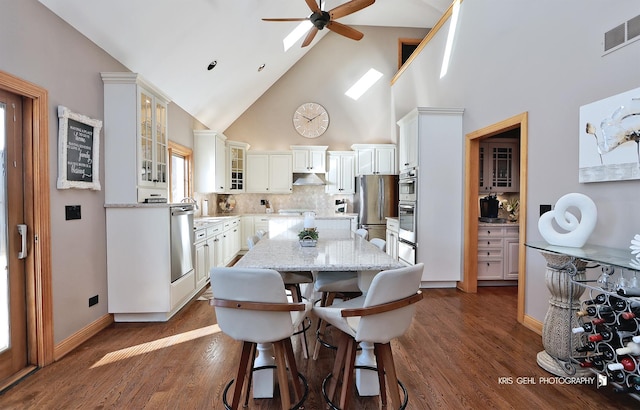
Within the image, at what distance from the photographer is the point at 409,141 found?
183 inches

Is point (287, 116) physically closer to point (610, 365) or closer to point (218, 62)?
point (218, 62)

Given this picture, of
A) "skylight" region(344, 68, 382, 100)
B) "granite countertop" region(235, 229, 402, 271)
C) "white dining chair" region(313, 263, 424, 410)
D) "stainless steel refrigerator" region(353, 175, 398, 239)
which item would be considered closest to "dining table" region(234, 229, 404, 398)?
"granite countertop" region(235, 229, 402, 271)

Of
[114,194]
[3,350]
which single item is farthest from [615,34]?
[3,350]

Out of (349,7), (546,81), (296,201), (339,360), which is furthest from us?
(296,201)

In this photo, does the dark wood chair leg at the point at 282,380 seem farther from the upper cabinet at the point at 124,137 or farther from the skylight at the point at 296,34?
the skylight at the point at 296,34

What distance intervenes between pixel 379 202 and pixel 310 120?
2.42 metres

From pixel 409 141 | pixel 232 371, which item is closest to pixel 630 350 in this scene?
pixel 232 371

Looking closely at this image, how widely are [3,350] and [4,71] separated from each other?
1793 millimetres

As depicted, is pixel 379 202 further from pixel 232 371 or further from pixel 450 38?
pixel 232 371

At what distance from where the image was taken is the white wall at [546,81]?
2234 millimetres

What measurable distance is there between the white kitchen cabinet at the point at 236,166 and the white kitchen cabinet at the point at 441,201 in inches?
141

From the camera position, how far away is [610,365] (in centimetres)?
174

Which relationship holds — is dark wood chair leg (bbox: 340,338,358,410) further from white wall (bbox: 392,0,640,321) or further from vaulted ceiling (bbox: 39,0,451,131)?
vaulted ceiling (bbox: 39,0,451,131)

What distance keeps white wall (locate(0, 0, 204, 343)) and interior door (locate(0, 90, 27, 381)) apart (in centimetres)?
18
